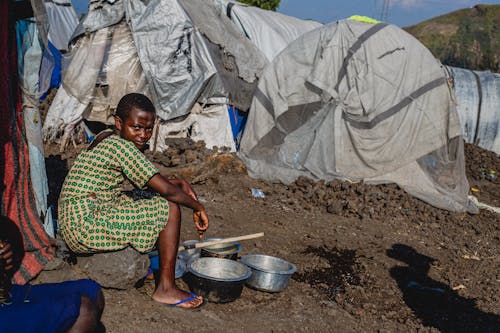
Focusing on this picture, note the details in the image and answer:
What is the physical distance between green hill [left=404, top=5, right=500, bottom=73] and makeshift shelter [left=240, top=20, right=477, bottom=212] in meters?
28.7

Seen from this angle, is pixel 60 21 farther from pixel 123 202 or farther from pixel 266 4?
pixel 123 202

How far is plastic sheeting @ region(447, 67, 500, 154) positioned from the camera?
11.1 m

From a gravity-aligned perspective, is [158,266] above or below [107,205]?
below

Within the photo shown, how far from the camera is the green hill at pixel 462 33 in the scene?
127 feet

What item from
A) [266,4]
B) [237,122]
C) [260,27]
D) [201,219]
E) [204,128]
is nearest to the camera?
[201,219]

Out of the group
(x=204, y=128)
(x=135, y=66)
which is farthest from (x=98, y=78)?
(x=204, y=128)

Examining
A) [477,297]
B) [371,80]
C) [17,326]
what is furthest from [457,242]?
[17,326]

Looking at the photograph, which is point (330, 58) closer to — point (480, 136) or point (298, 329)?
point (298, 329)

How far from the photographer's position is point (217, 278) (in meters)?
3.27

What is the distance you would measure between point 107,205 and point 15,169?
0.73m

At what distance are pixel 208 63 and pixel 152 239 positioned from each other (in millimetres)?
5255

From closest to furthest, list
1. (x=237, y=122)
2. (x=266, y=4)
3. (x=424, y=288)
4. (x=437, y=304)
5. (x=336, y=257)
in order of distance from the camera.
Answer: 1. (x=437, y=304)
2. (x=424, y=288)
3. (x=336, y=257)
4. (x=237, y=122)
5. (x=266, y=4)

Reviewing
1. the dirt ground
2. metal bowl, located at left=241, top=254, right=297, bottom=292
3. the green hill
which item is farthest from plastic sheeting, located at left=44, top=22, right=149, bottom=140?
the green hill

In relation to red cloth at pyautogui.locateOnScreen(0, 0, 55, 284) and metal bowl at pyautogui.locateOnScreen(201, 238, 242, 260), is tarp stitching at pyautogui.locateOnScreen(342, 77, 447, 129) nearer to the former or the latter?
metal bowl at pyautogui.locateOnScreen(201, 238, 242, 260)
